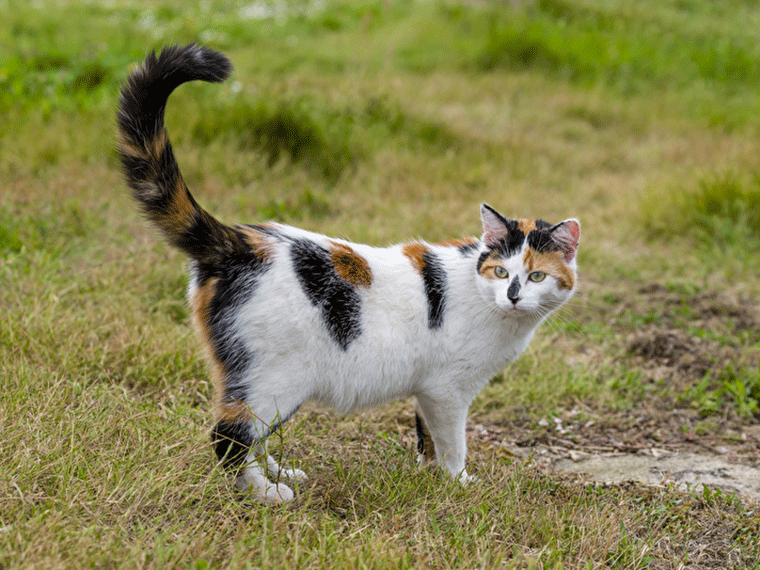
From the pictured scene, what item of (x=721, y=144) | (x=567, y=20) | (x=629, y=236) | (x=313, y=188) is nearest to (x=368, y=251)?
(x=313, y=188)

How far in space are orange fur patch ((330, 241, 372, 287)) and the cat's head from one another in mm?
482

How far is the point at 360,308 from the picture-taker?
91.0 inches

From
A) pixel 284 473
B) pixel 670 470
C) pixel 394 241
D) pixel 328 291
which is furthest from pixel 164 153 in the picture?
pixel 394 241

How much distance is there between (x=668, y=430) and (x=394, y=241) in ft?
7.32

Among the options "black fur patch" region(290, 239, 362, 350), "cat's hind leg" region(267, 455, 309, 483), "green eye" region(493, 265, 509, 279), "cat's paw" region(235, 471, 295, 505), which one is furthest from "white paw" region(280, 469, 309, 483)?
"green eye" region(493, 265, 509, 279)

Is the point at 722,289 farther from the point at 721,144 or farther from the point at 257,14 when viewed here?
the point at 257,14

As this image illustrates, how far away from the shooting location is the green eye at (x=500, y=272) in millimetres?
2486

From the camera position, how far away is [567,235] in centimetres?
250

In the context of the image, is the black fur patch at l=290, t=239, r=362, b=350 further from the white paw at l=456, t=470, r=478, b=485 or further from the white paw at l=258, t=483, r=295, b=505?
the white paw at l=456, t=470, r=478, b=485

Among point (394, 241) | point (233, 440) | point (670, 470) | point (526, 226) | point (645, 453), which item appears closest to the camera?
point (233, 440)

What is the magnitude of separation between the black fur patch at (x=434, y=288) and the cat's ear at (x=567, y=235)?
46 cm

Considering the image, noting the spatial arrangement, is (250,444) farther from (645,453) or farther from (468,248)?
(645,453)

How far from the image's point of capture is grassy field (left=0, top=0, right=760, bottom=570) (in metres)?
2.03

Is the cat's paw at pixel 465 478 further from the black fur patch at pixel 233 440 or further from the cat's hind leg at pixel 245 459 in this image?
the black fur patch at pixel 233 440
